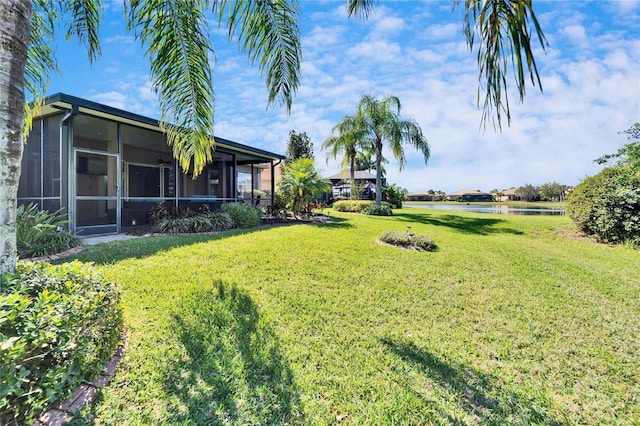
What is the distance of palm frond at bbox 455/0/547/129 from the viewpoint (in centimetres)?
166

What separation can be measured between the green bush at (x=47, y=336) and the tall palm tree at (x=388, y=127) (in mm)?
16579

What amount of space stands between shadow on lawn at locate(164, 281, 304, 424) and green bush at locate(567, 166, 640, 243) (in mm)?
11444

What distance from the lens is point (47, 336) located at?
185cm

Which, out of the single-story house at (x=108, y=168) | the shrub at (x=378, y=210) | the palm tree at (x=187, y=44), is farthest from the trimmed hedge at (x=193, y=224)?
the shrub at (x=378, y=210)

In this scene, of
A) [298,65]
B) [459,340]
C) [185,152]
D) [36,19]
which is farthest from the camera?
[185,152]

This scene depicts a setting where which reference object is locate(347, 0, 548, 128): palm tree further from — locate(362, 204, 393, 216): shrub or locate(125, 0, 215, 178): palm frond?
locate(362, 204, 393, 216): shrub

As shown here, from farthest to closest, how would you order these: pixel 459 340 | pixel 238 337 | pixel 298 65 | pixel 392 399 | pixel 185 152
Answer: pixel 185 152
pixel 298 65
pixel 459 340
pixel 238 337
pixel 392 399

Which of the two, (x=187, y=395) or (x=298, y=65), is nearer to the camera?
(x=187, y=395)

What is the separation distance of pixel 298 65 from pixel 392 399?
4882mm

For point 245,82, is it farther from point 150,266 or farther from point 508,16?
point 508,16

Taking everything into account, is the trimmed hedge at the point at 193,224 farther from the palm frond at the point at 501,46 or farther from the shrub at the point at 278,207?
the palm frond at the point at 501,46

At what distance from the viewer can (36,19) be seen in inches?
174

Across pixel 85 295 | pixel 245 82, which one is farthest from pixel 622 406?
pixel 245 82

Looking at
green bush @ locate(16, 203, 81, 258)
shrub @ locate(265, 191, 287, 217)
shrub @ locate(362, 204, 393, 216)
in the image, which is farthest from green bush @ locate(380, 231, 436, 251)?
shrub @ locate(362, 204, 393, 216)
